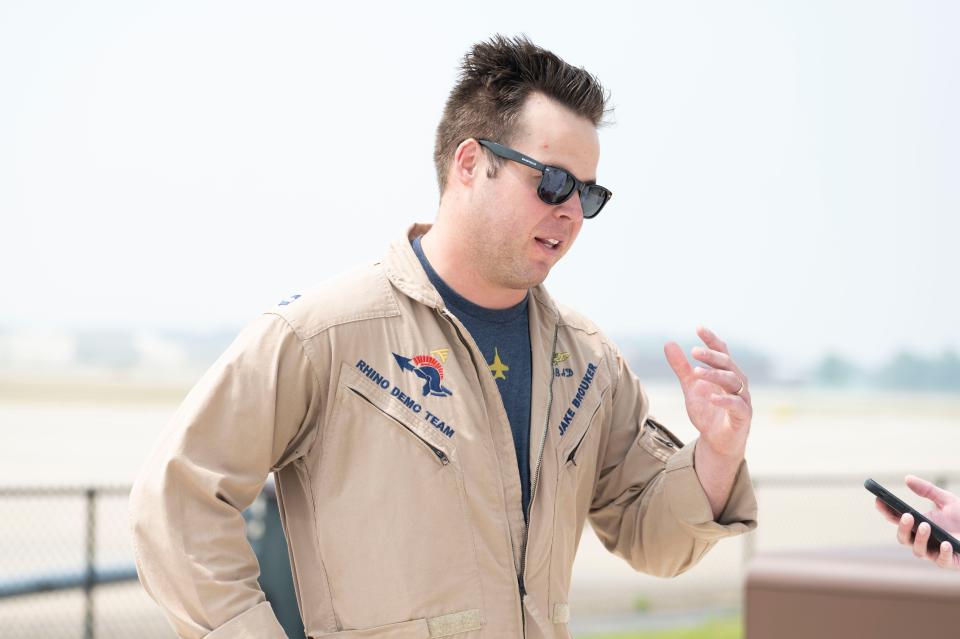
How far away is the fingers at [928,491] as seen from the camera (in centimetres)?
280

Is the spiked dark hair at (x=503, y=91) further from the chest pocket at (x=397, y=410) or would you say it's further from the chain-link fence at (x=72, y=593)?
the chain-link fence at (x=72, y=593)

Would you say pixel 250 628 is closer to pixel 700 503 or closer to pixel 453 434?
pixel 453 434

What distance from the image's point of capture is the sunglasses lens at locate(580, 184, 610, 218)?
2.75 metres

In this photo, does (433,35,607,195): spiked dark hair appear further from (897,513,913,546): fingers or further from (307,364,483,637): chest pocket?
(897,513,913,546): fingers

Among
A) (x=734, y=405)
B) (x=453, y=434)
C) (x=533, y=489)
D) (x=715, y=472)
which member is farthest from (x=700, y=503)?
(x=453, y=434)

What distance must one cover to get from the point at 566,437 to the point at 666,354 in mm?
316

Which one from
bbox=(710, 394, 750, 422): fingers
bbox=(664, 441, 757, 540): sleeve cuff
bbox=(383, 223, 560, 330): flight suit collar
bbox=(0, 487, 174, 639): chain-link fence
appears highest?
bbox=(383, 223, 560, 330): flight suit collar

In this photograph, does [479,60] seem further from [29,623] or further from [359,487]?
[29,623]

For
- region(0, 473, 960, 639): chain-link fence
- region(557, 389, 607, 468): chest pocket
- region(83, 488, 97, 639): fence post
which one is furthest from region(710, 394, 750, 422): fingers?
region(83, 488, 97, 639): fence post

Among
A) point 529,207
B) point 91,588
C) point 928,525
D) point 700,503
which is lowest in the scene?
point 91,588

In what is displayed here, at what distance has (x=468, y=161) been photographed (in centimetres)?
279

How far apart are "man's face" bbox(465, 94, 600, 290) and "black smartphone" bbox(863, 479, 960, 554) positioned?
0.89 m

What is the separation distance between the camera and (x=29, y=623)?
310 inches

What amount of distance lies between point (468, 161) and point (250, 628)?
3.87ft
